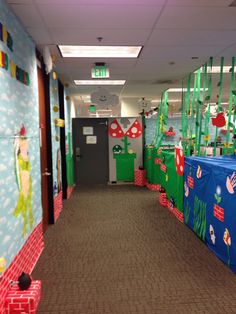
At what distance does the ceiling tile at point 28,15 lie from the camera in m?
2.44

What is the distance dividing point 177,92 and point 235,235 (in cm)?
569

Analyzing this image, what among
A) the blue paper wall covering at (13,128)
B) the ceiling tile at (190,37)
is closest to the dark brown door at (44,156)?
the blue paper wall covering at (13,128)

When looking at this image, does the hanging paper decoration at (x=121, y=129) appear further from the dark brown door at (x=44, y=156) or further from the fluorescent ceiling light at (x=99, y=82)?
the dark brown door at (x=44, y=156)

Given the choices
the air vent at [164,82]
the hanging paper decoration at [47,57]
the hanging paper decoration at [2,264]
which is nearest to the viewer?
the hanging paper decoration at [2,264]

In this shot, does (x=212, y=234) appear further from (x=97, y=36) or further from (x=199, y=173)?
(x=97, y=36)

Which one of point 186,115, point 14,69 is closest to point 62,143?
point 186,115

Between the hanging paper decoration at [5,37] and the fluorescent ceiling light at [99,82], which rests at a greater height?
the fluorescent ceiling light at [99,82]

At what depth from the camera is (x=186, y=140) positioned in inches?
204

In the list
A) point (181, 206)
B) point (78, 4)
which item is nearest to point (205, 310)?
point (181, 206)

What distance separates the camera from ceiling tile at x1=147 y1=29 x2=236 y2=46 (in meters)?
3.13

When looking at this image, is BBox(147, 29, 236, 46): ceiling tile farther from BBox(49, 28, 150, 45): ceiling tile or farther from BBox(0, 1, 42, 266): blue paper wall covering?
BBox(0, 1, 42, 266): blue paper wall covering

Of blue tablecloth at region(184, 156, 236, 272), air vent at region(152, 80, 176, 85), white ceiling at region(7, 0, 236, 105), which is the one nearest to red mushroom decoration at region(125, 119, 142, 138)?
air vent at region(152, 80, 176, 85)

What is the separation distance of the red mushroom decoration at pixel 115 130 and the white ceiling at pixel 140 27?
11.1ft

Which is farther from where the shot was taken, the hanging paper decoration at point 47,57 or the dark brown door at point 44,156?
the dark brown door at point 44,156
